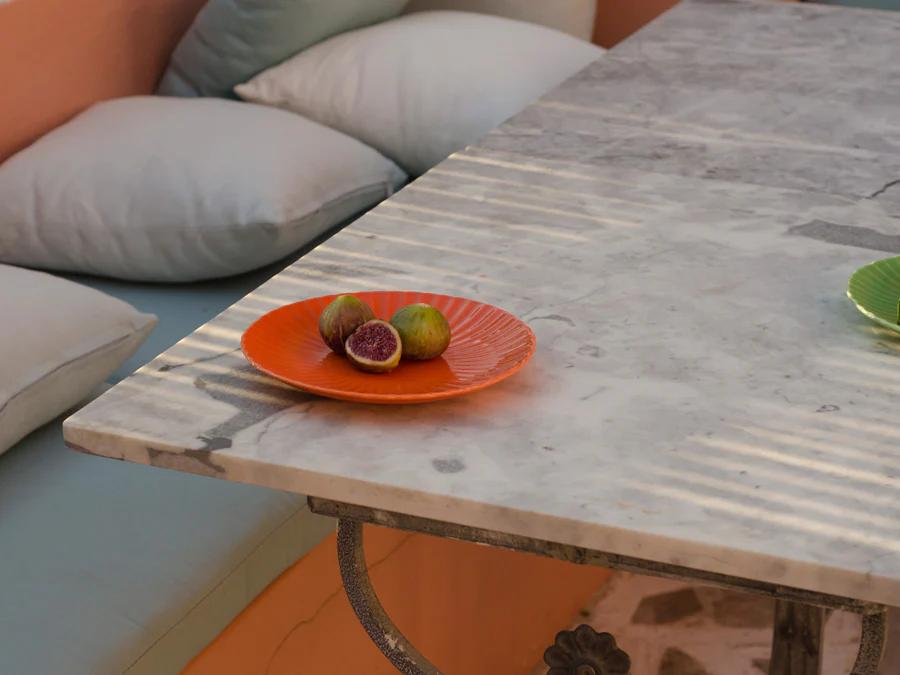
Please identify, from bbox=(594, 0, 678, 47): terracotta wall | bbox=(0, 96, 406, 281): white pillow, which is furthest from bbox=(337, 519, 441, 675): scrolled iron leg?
bbox=(594, 0, 678, 47): terracotta wall

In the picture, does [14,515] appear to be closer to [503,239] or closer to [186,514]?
[186,514]

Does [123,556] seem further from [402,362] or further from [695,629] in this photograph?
[695,629]

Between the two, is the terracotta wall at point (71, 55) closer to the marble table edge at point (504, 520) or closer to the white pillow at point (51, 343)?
the white pillow at point (51, 343)

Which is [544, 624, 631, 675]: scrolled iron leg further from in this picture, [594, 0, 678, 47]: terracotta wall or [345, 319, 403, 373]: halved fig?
[594, 0, 678, 47]: terracotta wall

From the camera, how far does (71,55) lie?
1.97 m

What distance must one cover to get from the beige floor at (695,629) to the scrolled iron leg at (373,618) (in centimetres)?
94

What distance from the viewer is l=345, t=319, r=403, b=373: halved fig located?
36.7 inches

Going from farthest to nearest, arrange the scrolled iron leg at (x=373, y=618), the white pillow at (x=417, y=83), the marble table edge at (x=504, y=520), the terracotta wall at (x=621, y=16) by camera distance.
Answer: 1. the terracotta wall at (x=621, y=16)
2. the white pillow at (x=417, y=83)
3. the scrolled iron leg at (x=373, y=618)
4. the marble table edge at (x=504, y=520)

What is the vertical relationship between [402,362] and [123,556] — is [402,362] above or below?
above

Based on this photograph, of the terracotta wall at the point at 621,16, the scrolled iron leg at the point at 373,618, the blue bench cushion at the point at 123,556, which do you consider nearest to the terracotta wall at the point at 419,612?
the blue bench cushion at the point at 123,556

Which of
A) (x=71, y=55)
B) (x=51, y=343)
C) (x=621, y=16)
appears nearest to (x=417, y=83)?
(x=71, y=55)

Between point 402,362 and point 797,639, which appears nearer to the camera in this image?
point 402,362

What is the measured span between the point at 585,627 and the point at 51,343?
0.61 meters

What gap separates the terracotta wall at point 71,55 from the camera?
186cm
